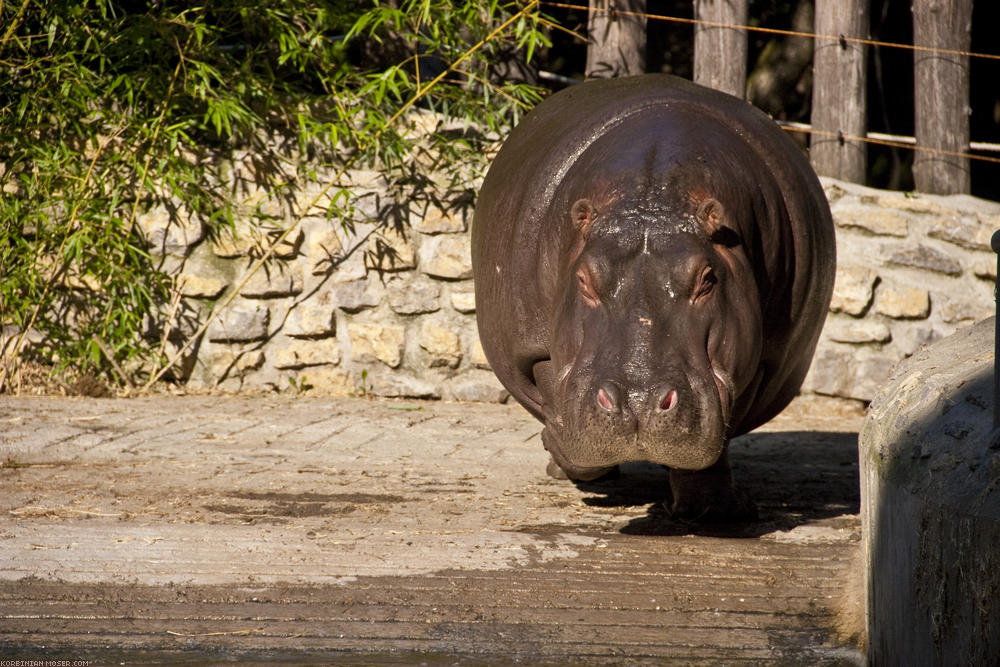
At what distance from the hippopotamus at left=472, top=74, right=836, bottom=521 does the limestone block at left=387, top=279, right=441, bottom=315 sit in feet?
7.10

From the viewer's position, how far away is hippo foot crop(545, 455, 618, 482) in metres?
3.92

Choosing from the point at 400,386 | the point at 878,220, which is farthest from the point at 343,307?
the point at 878,220

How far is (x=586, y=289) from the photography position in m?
3.06

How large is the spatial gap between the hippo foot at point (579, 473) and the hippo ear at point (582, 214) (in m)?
1.04

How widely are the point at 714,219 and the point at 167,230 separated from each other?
404 centimetres

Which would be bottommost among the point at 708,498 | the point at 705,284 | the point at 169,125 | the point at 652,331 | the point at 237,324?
the point at 708,498

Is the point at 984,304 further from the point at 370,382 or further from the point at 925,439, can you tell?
the point at 925,439

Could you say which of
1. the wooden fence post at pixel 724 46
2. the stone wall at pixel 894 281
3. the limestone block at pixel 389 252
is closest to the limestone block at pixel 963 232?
the stone wall at pixel 894 281

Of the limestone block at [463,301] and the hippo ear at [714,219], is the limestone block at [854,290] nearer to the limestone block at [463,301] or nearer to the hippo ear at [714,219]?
the limestone block at [463,301]

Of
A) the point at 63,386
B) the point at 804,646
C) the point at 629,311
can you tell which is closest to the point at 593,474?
the point at 629,311

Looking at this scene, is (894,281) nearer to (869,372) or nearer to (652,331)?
(869,372)

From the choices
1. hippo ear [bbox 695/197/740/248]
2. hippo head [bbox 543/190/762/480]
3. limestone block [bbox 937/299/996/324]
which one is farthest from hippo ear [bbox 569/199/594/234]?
limestone block [bbox 937/299/996/324]

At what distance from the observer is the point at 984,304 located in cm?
599

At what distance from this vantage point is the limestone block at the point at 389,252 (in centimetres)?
638
